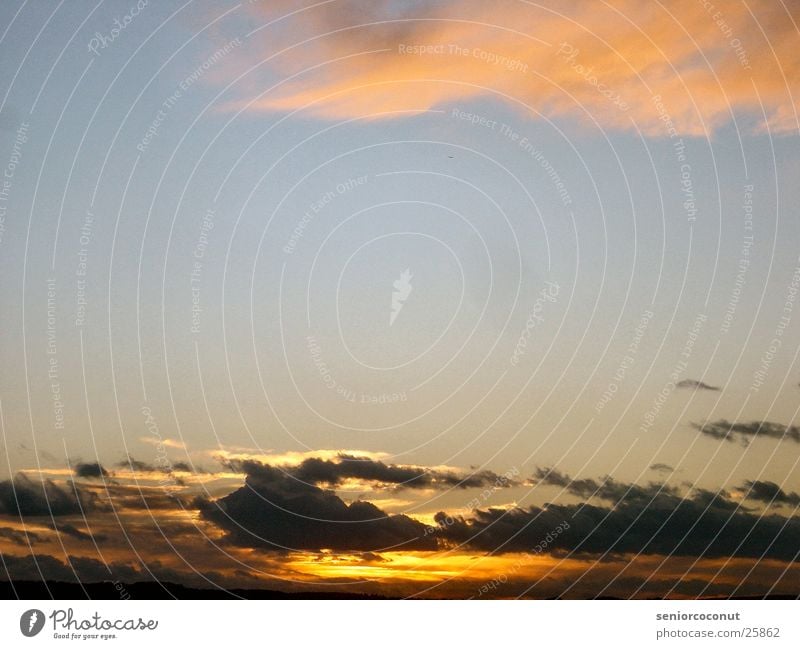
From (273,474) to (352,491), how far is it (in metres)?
1.16

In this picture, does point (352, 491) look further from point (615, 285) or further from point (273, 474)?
point (615, 285)

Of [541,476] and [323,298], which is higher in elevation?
[323,298]

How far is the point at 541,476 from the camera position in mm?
17219
